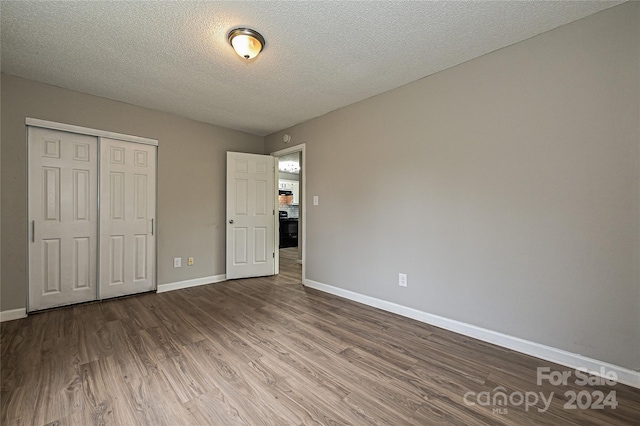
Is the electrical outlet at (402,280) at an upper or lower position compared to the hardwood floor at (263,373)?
upper

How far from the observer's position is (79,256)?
3164 mm

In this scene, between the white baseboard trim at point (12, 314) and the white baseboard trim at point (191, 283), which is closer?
the white baseboard trim at point (12, 314)

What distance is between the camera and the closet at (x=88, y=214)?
9.53ft

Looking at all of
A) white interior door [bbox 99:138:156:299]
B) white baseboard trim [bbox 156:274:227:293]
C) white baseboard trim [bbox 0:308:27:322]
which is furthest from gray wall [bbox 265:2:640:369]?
white baseboard trim [bbox 0:308:27:322]

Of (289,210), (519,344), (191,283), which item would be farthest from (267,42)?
(289,210)

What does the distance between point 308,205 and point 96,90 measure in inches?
116

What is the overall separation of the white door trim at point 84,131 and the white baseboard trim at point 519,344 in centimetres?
361

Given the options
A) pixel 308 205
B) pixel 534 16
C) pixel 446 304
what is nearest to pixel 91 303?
pixel 308 205

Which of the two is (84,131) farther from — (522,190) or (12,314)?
(522,190)

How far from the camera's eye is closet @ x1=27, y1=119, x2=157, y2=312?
2906 mm

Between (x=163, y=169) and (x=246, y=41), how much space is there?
2483mm

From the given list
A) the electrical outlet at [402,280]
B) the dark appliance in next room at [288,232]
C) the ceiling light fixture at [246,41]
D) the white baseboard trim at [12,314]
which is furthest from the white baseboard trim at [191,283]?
the dark appliance in next room at [288,232]

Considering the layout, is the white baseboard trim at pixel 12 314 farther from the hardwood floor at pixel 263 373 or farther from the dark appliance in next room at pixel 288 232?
the dark appliance in next room at pixel 288 232

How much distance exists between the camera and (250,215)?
450 cm
